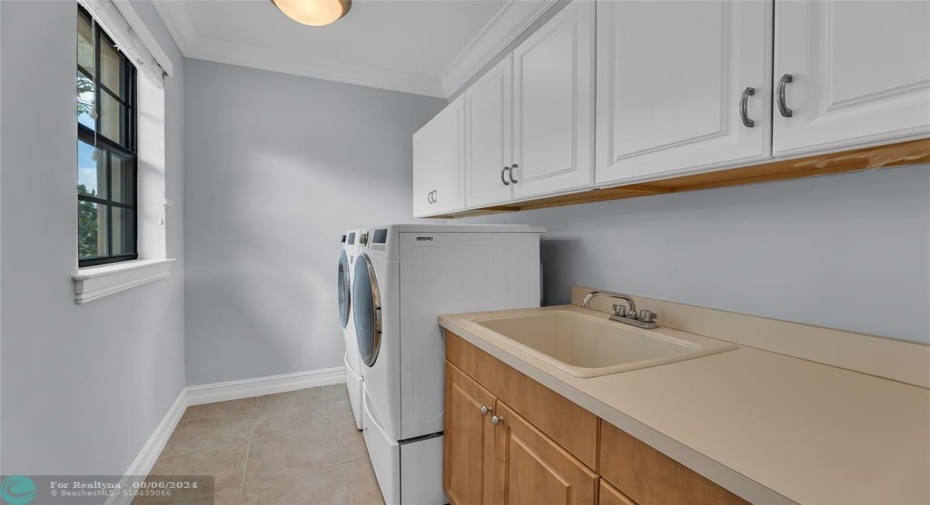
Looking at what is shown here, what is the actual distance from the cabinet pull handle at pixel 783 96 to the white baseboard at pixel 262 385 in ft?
10.0

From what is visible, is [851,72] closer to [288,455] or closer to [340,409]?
[288,455]

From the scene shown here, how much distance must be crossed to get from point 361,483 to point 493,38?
266 cm

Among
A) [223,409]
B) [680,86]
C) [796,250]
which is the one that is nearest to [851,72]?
[680,86]

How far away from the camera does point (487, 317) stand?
4.97 feet

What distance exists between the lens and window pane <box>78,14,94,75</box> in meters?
1.53

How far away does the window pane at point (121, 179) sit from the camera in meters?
1.83

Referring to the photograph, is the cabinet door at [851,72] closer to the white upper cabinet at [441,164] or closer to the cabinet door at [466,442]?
the cabinet door at [466,442]

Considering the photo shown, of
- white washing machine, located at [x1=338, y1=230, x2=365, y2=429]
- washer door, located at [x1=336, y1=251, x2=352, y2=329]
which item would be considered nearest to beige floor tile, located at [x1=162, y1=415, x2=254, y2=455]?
white washing machine, located at [x1=338, y1=230, x2=365, y2=429]

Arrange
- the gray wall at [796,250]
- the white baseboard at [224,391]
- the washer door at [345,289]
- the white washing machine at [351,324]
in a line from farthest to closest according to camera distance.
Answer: the washer door at [345,289], the white washing machine at [351,324], the white baseboard at [224,391], the gray wall at [796,250]

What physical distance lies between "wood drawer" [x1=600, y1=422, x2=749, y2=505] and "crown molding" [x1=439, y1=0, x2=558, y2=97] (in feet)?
6.79

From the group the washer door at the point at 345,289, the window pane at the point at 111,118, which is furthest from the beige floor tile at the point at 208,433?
the window pane at the point at 111,118

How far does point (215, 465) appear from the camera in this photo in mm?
1927

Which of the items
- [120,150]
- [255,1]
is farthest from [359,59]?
[120,150]

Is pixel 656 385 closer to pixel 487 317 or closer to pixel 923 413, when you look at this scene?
pixel 923 413
